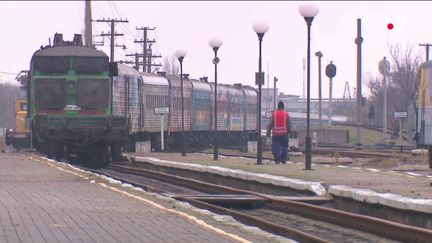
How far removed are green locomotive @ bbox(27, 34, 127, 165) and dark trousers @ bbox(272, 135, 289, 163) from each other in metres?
7.36

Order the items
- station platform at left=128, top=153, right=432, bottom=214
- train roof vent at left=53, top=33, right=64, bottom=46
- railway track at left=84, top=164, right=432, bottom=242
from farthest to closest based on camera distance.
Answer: train roof vent at left=53, top=33, right=64, bottom=46 < station platform at left=128, top=153, right=432, bottom=214 < railway track at left=84, top=164, right=432, bottom=242

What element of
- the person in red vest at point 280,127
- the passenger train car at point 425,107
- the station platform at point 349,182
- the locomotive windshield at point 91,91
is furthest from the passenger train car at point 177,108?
the station platform at point 349,182

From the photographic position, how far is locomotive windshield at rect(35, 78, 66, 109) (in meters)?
31.9

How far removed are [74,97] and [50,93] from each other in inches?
32.7

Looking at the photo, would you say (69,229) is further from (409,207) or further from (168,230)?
(409,207)

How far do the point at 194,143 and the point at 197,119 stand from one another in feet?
4.72

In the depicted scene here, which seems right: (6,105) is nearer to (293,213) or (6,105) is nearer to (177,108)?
(177,108)

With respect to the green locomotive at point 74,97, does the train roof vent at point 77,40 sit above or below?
above

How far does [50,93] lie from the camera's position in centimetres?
3203

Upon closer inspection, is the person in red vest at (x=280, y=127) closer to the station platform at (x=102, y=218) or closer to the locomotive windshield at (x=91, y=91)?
the station platform at (x=102, y=218)

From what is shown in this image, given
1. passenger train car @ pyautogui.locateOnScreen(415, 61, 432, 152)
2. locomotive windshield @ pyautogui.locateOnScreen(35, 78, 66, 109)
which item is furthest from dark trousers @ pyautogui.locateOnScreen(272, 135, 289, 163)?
locomotive windshield @ pyautogui.locateOnScreen(35, 78, 66, 109)

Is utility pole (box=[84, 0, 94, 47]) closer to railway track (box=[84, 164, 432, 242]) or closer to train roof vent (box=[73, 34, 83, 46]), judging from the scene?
train roof vent (box=[73, 34, 83, 46])

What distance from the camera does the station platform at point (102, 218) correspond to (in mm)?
11438

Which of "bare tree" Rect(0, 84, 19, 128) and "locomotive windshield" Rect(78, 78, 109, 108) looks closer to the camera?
"locomotive windshield" Rect(78, 78, 109, 108)
